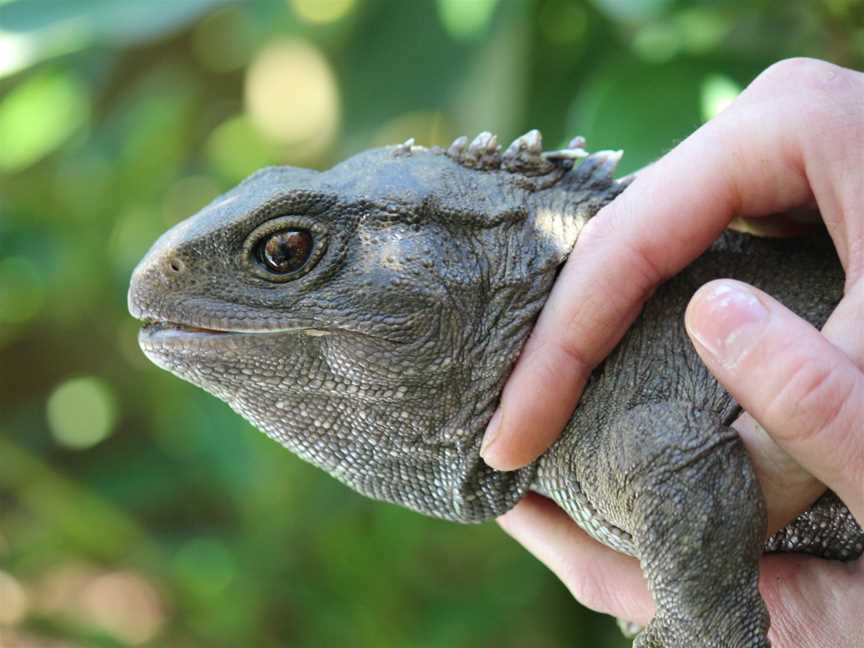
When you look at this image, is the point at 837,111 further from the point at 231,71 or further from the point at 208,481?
the point at 231,71

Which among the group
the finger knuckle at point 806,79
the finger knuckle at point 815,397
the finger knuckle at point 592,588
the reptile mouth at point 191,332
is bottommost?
the finger knuckle at point 592,588

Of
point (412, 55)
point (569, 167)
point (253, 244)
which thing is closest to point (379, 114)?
point (412, 55)

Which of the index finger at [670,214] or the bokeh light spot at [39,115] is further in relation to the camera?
the bokeh light spot at [39,115]

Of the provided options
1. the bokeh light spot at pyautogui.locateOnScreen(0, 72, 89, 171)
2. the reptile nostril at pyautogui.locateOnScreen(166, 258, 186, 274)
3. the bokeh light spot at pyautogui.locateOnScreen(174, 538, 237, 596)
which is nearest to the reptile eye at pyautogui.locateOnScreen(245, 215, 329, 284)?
the reptile nostril at pyautogui.locateOnScreen(166, 258, 186, 274)

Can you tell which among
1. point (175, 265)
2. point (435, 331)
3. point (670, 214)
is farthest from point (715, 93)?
point (175, 265)

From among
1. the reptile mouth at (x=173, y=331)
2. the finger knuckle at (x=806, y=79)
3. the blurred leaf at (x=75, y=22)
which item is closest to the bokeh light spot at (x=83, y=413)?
the blurred leaf at (x=75, y=22)

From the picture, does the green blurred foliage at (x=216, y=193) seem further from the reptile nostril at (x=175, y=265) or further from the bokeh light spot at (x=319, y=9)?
the reptile nostril at (x=175, y=265)
